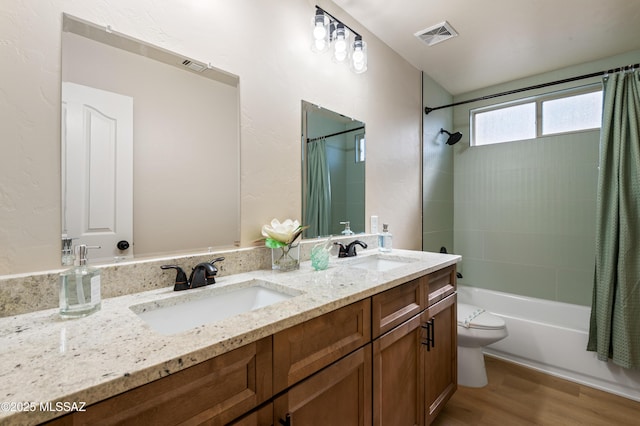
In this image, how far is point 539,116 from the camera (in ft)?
9.08

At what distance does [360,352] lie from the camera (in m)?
0.99

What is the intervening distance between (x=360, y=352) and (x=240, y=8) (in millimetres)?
1483

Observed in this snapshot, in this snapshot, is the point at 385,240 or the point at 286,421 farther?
the point at 385,240

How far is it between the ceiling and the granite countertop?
1797 mm

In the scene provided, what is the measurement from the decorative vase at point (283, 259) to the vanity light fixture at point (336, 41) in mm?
1085

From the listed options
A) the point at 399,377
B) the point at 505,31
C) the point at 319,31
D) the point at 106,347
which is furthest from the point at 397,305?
the point at 505,31

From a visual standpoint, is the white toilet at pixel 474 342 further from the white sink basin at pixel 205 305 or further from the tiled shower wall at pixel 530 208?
the white sink basin at pixel 205 305

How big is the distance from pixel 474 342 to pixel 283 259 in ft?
5.29

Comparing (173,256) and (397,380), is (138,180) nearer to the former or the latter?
(173,256)

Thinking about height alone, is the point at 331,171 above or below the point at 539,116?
below

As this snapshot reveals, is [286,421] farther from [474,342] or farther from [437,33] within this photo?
[437,33]

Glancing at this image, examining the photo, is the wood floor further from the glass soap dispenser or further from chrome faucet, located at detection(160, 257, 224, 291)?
the glass soap dispenser

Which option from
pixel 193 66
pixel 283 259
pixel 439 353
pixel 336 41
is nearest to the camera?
pixel 193 66

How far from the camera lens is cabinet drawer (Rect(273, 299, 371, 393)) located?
0.74 m
